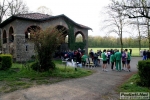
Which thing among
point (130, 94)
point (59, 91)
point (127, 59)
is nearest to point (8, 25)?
point (127, 59)

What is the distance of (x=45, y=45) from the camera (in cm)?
1168

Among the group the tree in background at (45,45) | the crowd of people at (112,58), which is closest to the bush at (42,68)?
the tree in background at (45,45)

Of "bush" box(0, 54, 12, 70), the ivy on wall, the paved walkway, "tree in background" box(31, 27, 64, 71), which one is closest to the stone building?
the ivy on wall

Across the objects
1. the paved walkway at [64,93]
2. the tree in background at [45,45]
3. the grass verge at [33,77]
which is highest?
the tree in background at [45,45]

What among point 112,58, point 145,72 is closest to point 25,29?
point 112,58

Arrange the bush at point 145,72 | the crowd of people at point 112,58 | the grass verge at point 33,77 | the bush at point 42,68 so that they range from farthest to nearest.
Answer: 1. the crowd of people at point 112,58
2. the bush at point 42,68
3. the grass verge at point 33,77
4. the bush at point 145,72

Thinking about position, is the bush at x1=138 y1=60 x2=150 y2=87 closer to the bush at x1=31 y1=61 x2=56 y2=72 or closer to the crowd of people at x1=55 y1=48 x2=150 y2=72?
the crowd of people at x1=55 y1=48 x2=150 y2=72

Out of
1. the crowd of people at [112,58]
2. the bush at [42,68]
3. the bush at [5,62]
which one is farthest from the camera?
the crowd of people at [112,58]

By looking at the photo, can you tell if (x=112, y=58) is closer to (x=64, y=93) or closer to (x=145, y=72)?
(x=145, y=72)

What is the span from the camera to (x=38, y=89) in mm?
8062

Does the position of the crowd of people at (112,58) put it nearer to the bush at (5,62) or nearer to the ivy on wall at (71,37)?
the ivy on wall at (71,37)

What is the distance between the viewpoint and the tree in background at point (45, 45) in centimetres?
1169

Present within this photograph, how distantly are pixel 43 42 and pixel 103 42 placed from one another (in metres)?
59.8

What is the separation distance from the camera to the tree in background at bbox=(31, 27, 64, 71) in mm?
11688
